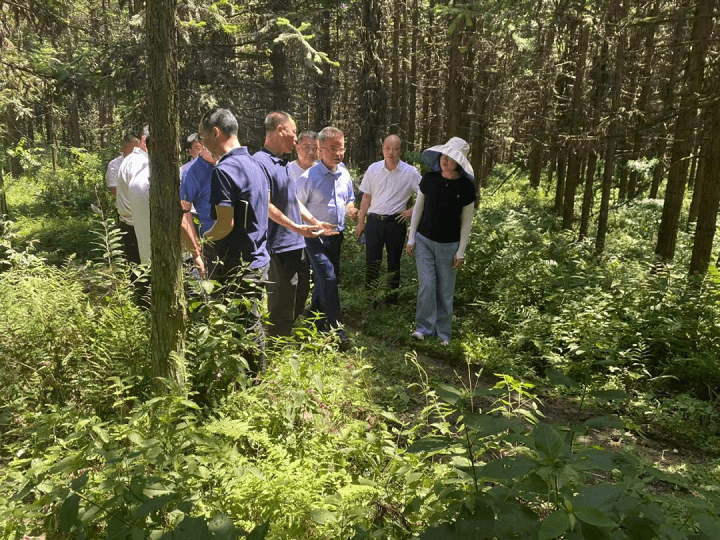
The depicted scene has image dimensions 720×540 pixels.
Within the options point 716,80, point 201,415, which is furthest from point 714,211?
point 201,415

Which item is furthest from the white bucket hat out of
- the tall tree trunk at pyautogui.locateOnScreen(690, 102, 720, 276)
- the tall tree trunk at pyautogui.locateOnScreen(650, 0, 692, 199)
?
the tall tree trunk at pyautogui.locateOnScreen(690, 102, 720, 276)

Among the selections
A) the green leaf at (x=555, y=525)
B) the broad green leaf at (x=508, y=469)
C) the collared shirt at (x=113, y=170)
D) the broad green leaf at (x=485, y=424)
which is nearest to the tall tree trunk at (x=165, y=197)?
the broad green leaf at (x=485, y=424)

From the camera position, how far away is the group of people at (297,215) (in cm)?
432

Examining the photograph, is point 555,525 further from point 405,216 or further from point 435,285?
point 405,216

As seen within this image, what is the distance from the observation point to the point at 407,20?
2634 cm

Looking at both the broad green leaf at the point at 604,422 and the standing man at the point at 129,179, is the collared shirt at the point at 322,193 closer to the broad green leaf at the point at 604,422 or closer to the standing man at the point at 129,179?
the standing man at the point at 129,179

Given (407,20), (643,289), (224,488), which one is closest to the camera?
(224,488)

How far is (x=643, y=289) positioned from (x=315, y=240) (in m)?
4.56

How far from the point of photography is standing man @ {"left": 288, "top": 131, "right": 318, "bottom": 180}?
7.44m

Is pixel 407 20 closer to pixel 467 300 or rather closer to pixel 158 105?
pixel 467 300

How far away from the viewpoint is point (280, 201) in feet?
16.5

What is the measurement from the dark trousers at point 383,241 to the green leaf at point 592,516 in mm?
6134

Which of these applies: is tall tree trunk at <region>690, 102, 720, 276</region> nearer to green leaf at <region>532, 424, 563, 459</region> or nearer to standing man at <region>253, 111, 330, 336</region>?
standing man at <region>253, 111, 330, 336</region>

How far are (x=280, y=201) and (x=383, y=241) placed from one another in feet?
10.8
